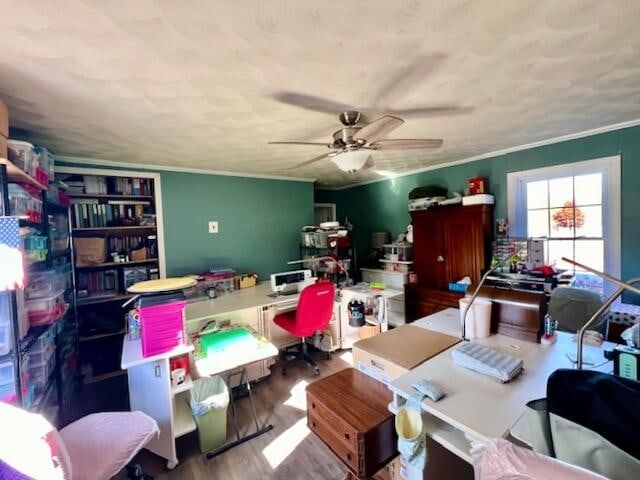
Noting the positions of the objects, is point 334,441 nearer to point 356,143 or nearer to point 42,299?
point 356,143

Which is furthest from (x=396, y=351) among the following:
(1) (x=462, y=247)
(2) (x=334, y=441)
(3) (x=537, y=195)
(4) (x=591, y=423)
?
(3) (x=537, y=195)

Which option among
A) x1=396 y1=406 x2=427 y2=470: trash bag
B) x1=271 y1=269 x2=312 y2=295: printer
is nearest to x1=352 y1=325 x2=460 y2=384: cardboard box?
x1=396 y1=406 x2=427 y2=470: trash bag

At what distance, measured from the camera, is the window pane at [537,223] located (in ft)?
9.83

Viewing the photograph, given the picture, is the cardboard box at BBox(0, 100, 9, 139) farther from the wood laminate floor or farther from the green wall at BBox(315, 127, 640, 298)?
the green wall at BBox(315, 127, 640, 298)

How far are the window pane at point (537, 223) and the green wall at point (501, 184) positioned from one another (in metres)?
0.26

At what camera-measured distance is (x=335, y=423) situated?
52.6 inches

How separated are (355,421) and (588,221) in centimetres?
301

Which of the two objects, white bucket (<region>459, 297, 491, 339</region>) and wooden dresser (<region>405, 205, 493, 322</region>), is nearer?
white bucket (<region>459, 297, 491, 339</region>)

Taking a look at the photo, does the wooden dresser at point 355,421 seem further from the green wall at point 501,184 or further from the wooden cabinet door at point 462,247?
the green wall at point 501,184

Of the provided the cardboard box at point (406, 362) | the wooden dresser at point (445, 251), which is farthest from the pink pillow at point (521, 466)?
the wooden dresser at point (445, 251)

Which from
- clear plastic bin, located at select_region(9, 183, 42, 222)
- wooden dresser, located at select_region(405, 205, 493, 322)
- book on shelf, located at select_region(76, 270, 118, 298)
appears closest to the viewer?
clear plastic bin, located at select_region(9, 183, 42, 222)

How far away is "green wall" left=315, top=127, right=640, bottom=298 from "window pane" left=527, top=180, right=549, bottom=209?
215mm

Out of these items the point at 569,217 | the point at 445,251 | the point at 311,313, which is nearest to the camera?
the point at 311,313

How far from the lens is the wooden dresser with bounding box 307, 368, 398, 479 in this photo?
4.04 feet
